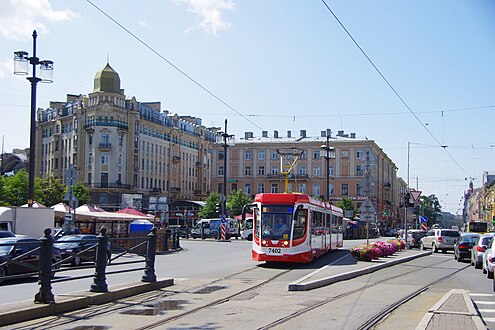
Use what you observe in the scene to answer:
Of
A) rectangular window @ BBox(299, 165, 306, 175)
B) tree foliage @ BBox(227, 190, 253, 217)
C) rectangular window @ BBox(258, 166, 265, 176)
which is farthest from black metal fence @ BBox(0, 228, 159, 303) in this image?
rectangular window @ BBox(258, 166, 265, 176)

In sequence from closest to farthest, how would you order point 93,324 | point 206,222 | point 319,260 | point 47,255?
point 93,324, point 47,255, point 319,260, point 206,222

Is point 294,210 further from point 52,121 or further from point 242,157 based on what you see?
point 242,157

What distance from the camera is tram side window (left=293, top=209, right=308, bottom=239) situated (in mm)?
24219

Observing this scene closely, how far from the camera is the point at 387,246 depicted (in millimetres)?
28688

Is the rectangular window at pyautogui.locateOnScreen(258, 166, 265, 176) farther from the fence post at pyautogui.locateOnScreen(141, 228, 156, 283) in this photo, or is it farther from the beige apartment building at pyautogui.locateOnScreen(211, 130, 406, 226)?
the fence post at pyautogui.locateOnScreen(141, 228, 156, 283)

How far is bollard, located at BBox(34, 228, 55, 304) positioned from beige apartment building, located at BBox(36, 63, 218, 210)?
61.2m

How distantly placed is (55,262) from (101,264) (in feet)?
5.90

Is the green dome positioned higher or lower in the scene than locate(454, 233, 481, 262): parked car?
higher

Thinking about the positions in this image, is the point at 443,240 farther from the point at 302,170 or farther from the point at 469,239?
the point at 302,170

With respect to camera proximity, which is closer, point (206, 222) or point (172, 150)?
point (206, 222)

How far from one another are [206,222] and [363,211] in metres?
39.3

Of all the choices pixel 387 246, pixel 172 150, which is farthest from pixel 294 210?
pixel 172 150

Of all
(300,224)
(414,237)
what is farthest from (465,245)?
(414,237)

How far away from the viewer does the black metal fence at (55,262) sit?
37.9ft
